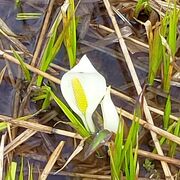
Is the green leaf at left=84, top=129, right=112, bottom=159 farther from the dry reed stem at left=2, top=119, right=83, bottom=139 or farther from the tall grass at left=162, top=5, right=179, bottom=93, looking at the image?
the tall grass at left=162, top=5, right=179, bottom=93

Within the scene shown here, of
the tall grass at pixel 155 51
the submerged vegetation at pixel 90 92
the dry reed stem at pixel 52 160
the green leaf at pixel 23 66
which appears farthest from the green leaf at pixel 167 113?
the green leaf at pixel 23 66

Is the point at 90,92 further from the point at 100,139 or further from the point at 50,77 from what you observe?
the point at 50,77

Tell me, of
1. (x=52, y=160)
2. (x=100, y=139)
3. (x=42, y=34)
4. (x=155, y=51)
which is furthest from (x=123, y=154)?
(x=42, y=34)

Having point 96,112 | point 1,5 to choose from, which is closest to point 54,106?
point 96,112

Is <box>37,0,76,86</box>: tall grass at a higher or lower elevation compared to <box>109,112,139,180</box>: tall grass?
higher

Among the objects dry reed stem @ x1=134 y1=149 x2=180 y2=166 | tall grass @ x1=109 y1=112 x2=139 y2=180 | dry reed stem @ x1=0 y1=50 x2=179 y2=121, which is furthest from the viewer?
dry reed stem @ x1=0 y1=50 x2=179 y2=121

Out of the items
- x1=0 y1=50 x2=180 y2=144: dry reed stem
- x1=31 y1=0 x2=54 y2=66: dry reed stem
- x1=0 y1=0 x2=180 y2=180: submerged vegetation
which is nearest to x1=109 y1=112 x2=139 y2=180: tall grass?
x1=0 y1=0 x2=180 y2=180: submerged vegetation

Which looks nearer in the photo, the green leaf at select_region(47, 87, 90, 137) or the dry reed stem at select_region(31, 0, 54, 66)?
the green leaf at select_region(47, 87, 90, 137)

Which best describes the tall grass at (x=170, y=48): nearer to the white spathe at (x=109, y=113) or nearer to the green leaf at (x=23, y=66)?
the white spathe at (x=109, y=113)
